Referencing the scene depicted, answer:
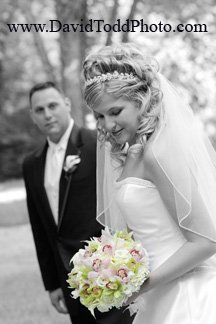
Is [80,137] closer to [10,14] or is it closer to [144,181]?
[144,181]

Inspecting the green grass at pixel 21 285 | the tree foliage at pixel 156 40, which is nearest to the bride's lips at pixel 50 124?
the green grass at pixel 21 285

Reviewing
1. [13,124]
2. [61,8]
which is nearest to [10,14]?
[61,8]

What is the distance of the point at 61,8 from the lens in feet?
31.9

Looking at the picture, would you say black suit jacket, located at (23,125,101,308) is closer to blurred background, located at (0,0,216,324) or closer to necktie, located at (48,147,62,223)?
necktie, located at (48,147,62,223)

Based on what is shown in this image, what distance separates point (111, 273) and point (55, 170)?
2.47m

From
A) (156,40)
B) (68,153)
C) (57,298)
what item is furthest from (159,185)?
(156,40)

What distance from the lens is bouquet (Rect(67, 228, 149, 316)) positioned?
9.77 ft

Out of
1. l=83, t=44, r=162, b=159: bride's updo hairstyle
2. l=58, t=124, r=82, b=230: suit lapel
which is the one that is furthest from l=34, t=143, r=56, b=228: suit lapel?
l=83, t=44, r=162, b=159: bride's updo hairstyle

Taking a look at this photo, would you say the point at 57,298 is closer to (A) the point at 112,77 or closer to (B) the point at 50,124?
(B) the point at 50,124

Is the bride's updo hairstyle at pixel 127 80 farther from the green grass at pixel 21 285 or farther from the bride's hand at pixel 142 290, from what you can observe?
the green grass at pixel 21 285

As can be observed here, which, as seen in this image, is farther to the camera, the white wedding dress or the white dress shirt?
the white dress shirt

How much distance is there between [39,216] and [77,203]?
0.47 m

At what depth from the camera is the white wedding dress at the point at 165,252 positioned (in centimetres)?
312

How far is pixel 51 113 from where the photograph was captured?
532 centimetres
